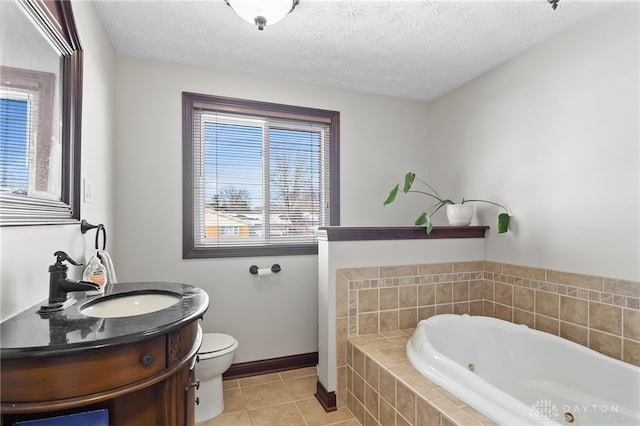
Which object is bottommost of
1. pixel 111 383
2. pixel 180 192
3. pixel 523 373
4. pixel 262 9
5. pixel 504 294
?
pixel 523 373

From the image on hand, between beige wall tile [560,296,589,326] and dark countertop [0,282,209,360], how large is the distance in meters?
2.15

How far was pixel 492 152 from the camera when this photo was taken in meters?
2.64

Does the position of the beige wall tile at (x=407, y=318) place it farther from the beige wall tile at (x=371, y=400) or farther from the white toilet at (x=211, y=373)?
the white toilet at (x=211, y=373)

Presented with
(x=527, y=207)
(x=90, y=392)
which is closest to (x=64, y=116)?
(x=90, y=392)

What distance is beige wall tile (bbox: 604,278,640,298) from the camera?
1.77m

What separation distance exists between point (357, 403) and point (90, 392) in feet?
5.22

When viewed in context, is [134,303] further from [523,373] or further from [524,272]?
[524,272]

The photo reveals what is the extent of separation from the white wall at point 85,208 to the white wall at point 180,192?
0.60ft

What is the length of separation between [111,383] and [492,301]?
100 inches

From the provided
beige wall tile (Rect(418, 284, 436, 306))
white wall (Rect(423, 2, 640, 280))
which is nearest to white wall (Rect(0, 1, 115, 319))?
beige wall tile (Rect(418, 284, 436, 306))

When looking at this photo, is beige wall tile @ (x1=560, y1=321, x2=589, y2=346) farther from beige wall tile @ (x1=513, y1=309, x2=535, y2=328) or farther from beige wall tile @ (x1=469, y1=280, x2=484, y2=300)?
beige wall tile @ (x1=469, y1=280, x2=484, y2=300)

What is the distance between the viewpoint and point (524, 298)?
7.78 feet

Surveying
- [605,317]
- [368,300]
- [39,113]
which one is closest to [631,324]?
[605,317]

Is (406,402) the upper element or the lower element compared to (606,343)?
lower
